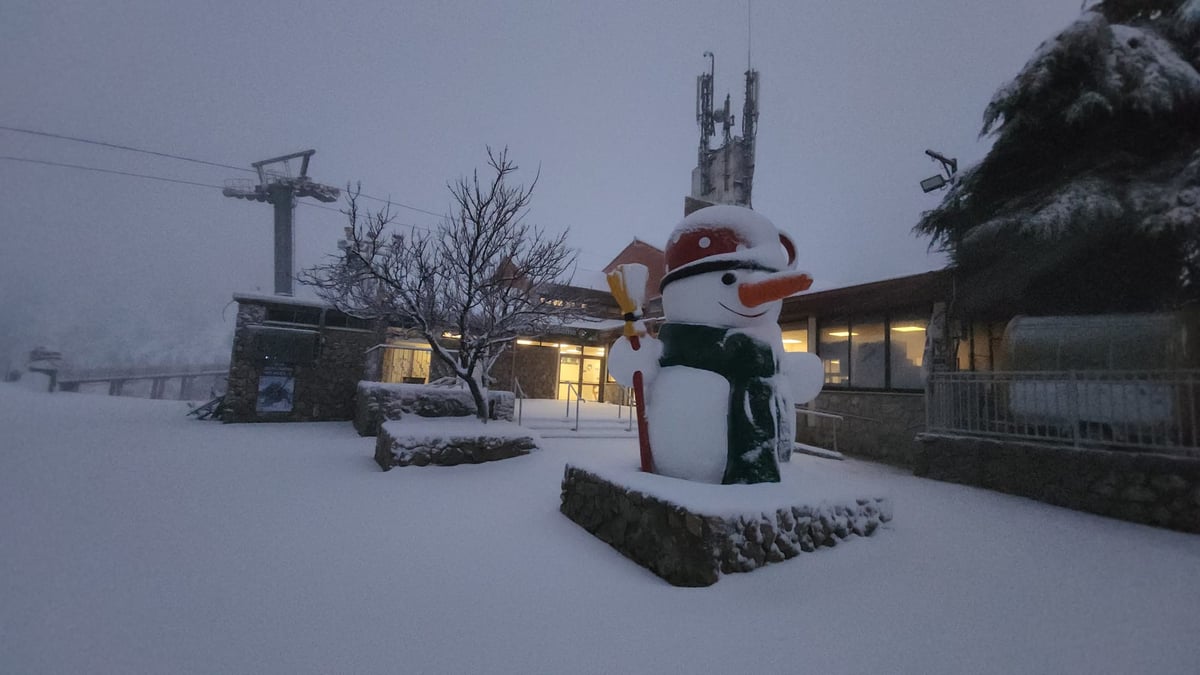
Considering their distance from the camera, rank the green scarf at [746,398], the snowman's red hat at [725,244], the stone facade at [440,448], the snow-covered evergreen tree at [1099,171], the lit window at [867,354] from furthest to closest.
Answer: the lit window at [867,354] → the stone facade at [440,448] → the snow-covered evergreen tree at [1099,171] → the snowman's red hat at [725,244] → the green scarf at [746,398]

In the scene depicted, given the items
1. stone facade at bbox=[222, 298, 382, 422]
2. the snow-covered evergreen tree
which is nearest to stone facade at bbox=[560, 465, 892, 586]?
the snow-covered evergreen tree

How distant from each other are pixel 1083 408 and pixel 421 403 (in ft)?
34.7

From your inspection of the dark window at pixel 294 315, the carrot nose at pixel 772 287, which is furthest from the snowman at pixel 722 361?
the dark window at pixel 294 315

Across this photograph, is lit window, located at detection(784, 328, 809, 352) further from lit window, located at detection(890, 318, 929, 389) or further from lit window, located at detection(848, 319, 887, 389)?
lit window, located at detection(890, 318, 929, 389)

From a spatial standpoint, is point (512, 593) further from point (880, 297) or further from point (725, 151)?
point (725, 151)

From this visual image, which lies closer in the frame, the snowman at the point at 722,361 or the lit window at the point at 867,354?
the snowman at the point at 722,361

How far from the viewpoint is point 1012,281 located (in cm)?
664

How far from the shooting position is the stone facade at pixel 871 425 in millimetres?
8531

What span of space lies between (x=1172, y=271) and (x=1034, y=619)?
555 centimetres

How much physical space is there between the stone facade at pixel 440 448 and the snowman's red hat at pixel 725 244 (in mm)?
4029

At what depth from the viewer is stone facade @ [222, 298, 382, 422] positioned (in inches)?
452

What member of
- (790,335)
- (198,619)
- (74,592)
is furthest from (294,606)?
(790,335)

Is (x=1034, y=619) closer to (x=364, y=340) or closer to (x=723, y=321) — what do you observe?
(x=723, y=321)

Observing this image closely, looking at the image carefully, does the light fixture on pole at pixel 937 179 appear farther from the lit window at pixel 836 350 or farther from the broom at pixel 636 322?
the broom at pixel 636 322
